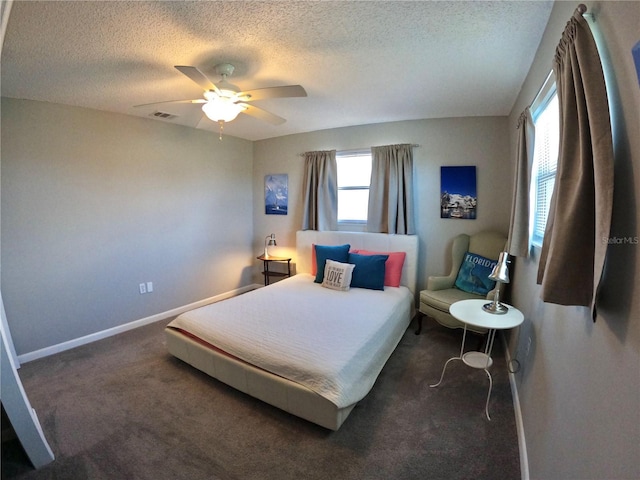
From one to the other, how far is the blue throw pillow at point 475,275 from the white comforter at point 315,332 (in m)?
0.63

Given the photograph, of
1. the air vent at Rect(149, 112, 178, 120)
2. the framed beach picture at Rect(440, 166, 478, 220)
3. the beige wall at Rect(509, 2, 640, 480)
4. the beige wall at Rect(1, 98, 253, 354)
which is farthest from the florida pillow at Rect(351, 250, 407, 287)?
the air vent at Rect(149, 112, 178, 120)

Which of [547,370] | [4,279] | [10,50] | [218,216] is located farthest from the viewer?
[218,216]

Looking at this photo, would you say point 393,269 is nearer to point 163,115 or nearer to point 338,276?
point 338,276

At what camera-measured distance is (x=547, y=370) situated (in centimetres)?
137

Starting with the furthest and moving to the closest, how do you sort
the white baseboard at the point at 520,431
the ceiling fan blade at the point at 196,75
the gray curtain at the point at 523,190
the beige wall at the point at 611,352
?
the gray curtain at the point at 523,190 < the ceiling fan blade at the point at 196,75 < the white baseboard at the point at 520,431 < the beige wall at the point at 611,352

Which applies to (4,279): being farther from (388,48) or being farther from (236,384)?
(388,48)

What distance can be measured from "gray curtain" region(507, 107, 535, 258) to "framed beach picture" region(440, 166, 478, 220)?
1.08 m

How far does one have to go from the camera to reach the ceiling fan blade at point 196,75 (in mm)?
1643

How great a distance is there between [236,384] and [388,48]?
A: 2.56 metres

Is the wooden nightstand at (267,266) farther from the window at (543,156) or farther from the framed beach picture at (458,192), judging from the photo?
the window at (543,156)

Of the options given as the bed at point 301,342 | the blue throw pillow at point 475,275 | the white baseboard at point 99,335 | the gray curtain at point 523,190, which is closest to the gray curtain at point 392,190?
the blue throw pillow at point 475,275

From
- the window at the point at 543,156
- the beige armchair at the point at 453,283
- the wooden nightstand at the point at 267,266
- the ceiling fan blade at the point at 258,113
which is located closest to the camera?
the window at the point at 543,156

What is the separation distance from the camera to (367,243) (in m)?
3.65

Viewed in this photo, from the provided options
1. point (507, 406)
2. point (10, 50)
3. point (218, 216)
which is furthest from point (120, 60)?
point (507, 406)
